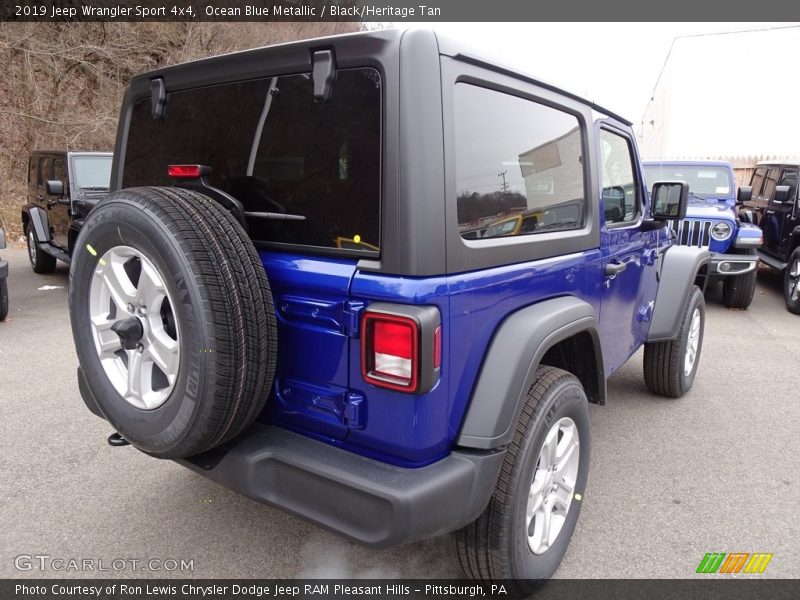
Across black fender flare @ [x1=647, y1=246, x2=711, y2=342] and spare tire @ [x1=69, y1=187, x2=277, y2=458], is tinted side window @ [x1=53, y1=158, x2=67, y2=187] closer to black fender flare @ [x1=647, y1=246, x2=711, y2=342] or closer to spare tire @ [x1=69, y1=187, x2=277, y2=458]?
spare tire @ [x1=69, y1=187, x2=277, y2=458]

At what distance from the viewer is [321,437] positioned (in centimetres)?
204

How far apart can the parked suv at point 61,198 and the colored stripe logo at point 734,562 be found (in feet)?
23.4

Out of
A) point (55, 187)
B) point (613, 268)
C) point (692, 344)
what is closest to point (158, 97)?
point (613, 268)

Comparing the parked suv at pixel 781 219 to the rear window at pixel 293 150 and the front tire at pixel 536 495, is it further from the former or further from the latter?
the rear window at pixel 293 150

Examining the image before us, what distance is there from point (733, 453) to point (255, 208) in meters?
3.21

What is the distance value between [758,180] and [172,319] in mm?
10939

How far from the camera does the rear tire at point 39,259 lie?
29.1 feet

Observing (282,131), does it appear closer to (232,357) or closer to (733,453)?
(232,357)

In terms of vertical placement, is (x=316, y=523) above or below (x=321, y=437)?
below

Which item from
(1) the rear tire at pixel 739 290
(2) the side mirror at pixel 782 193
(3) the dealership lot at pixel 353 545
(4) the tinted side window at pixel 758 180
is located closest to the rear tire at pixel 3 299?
(3) the dealership lot at pixel 353 545

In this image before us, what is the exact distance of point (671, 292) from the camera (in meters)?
3.87

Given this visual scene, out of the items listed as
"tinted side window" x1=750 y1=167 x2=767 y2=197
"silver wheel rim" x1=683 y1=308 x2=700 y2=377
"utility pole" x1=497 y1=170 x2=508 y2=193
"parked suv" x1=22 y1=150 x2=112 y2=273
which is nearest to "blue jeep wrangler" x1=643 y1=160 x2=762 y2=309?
"tinted side window" x1=750 y1=167 x2=767 y2=197

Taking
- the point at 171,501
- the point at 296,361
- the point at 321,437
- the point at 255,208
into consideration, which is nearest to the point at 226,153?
the point at 255,208

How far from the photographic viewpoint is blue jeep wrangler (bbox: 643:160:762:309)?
7.29 metres
